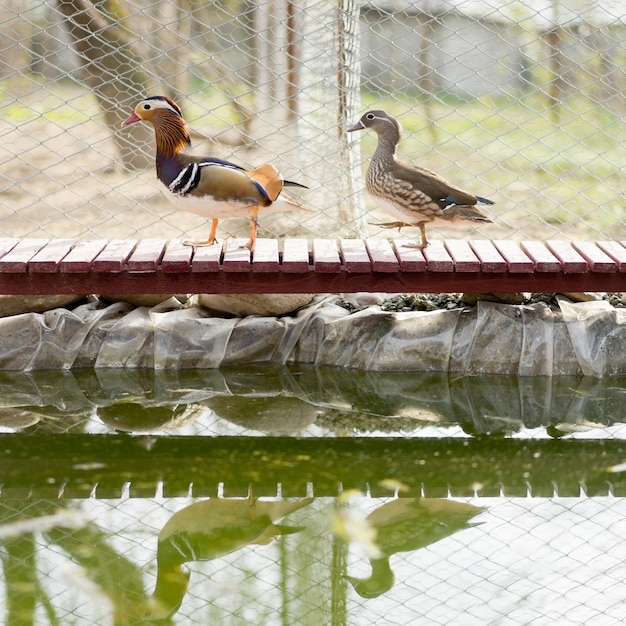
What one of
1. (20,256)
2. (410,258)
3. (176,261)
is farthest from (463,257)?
(20,256)

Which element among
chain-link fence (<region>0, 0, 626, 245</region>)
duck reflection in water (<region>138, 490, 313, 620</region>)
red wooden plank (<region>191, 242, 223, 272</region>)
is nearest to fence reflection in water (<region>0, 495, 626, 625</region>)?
duck reflection in water (<region>138, 490, 313, 620</region>)

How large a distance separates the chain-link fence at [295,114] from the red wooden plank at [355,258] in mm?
507

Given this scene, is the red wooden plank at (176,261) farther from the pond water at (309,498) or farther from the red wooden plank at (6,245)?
the red wooden plank at (6,245)

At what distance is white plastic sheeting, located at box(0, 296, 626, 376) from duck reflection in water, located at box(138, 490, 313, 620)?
1.09m

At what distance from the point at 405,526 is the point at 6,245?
2022 millimetres

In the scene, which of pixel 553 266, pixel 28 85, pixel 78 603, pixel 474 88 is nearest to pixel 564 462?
pixel 553 266

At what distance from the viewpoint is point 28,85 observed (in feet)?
25.5

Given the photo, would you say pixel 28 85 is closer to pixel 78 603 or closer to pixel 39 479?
pixel 39 479

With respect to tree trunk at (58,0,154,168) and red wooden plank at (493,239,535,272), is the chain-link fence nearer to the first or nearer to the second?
tree trunk at (58,0,154,168)

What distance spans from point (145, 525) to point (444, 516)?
2.75 feet

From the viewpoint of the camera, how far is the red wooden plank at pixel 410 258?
373cm

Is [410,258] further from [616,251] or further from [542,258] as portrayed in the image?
[616,251]

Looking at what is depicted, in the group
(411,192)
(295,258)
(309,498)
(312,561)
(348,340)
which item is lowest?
(348,340)

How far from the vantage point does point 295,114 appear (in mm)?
4469
